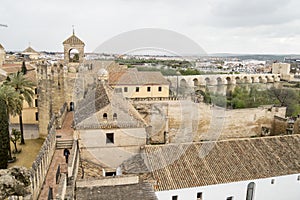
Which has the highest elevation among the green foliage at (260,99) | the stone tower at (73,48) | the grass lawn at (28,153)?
the stone tower at (73,48)

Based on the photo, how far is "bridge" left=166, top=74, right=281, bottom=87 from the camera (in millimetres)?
43656

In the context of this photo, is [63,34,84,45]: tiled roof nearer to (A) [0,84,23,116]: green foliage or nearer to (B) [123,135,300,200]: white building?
(A) [0,84,23,116]: green foliage

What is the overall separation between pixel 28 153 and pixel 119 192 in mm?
12186

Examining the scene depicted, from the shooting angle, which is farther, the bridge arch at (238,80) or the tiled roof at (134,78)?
the bridge arch at (238,80)

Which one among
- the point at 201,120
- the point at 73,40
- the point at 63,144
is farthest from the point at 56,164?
the point at 201,120

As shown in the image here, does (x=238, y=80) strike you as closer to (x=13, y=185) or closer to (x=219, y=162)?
(x=219, y=162)

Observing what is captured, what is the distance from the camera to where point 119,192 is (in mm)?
→ 10352

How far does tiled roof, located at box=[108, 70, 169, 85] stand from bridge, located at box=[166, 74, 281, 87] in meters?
6.59

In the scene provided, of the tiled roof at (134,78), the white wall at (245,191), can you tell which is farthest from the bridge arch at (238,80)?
the white wall at (245,191)

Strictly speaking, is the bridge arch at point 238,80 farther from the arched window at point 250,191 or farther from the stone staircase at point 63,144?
the stone staircase at point 63,144

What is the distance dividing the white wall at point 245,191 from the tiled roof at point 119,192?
0.80 m

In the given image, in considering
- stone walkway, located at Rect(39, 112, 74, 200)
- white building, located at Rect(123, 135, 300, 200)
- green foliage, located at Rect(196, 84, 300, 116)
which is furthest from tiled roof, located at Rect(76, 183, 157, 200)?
green foliage, located at Rect(196, 84, 300, 116)

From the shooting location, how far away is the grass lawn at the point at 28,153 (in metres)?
18.2

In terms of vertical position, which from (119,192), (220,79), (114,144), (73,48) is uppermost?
(73,48)
